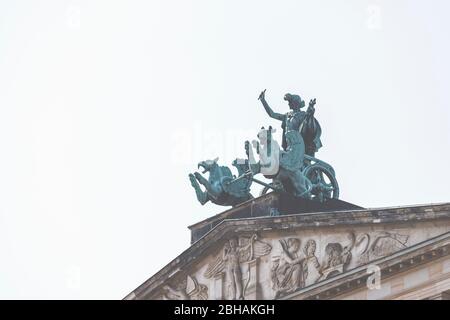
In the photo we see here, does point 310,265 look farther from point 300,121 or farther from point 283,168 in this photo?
point 300,121

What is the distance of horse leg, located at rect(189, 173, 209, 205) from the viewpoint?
191 ft

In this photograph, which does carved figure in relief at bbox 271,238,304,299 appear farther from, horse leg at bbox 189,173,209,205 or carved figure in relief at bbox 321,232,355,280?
horse leg at bbox 189,173,209,205

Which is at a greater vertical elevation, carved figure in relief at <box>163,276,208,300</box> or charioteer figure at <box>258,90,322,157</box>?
charioteer figure at <box>258,90,322,157</box>

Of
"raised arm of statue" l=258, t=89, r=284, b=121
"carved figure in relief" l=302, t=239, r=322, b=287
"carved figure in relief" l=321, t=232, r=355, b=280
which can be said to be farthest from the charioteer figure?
"carved figure in relief" l=321, t=232, r=355, b=280

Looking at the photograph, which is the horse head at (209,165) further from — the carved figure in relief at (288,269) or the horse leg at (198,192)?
the carved figure in relief at (288,269)

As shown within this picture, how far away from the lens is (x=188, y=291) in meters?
57.1

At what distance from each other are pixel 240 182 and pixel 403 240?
8833mm

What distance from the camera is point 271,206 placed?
55.3m

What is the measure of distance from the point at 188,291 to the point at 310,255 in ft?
18.8

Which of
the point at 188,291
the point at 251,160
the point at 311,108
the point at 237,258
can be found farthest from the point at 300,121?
the point at 188,291

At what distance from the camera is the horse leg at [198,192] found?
58.1 metres
